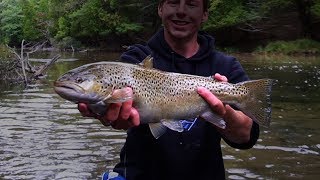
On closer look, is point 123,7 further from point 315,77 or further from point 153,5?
point 315,77

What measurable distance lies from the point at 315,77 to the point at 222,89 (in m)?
18.6

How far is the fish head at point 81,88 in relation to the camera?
2.88 meters

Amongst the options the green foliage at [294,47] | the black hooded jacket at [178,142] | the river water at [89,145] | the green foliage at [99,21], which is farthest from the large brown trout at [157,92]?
the green foliage at [99,21]

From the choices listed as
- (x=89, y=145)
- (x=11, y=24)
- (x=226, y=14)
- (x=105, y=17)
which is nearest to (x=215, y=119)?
(x=89, y=145)

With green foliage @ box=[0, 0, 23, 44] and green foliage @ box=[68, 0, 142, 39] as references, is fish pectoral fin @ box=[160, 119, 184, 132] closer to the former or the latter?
green foliage @ box=[68, 0, 142, 39]

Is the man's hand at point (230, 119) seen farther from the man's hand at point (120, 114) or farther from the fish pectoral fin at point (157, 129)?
the man's hand at point (120, 114)

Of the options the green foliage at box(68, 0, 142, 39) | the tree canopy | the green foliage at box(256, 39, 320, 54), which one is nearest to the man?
the tree canopy

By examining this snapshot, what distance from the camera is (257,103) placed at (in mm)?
3350

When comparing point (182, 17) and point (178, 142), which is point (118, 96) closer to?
point (178, 142)

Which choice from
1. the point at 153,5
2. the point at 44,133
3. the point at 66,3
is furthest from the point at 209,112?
the point at 66,3

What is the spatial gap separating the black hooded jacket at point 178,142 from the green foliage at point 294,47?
35.0m

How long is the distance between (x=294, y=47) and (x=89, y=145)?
30950mm

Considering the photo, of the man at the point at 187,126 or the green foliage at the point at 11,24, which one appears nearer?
the man at the point at 187,126

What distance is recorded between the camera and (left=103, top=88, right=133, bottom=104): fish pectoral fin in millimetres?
2867
